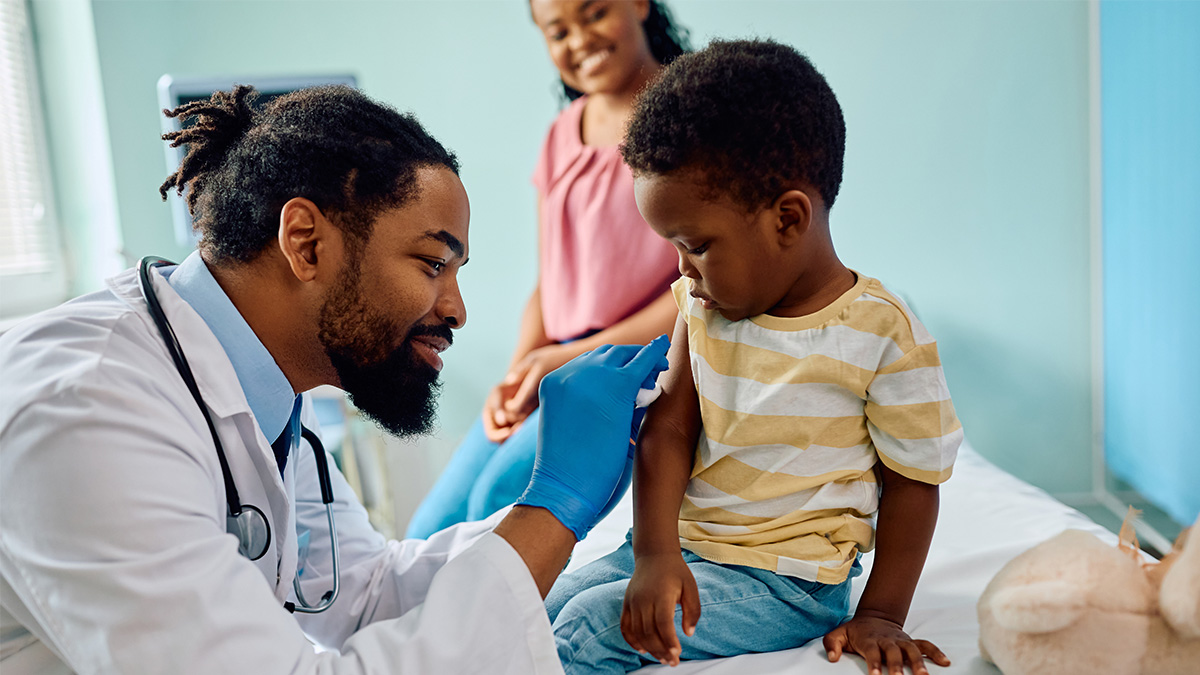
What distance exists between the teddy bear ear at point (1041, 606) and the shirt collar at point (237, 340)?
87 cm

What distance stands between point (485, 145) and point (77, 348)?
104 inches

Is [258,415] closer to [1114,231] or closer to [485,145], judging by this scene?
[485,145]

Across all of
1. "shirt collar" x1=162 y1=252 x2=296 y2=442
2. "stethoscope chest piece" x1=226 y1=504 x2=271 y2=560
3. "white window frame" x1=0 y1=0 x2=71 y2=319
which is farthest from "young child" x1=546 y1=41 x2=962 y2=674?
"white window frame" x1=0 y1=0 x2=71 y2=319

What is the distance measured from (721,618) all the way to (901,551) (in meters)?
0.22

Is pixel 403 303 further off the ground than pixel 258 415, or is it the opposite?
pixel 403 303

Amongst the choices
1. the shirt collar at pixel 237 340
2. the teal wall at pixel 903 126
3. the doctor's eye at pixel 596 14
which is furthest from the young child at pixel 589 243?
the teal wall at pixel 903 126

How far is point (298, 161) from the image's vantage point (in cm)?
103

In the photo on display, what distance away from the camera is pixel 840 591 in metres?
1.01

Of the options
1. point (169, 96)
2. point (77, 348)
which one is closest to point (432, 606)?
point (77, 348)

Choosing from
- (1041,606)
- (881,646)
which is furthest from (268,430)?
(1041,606)

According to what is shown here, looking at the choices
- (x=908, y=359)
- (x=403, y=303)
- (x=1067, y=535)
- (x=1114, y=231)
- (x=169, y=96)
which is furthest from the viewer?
(x=1114, y=231)

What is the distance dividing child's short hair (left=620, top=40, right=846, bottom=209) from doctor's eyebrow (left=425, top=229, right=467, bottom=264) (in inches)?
10.5

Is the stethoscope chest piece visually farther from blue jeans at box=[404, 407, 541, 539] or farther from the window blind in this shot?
the window blind

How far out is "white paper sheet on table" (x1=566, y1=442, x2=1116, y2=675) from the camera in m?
0.95
